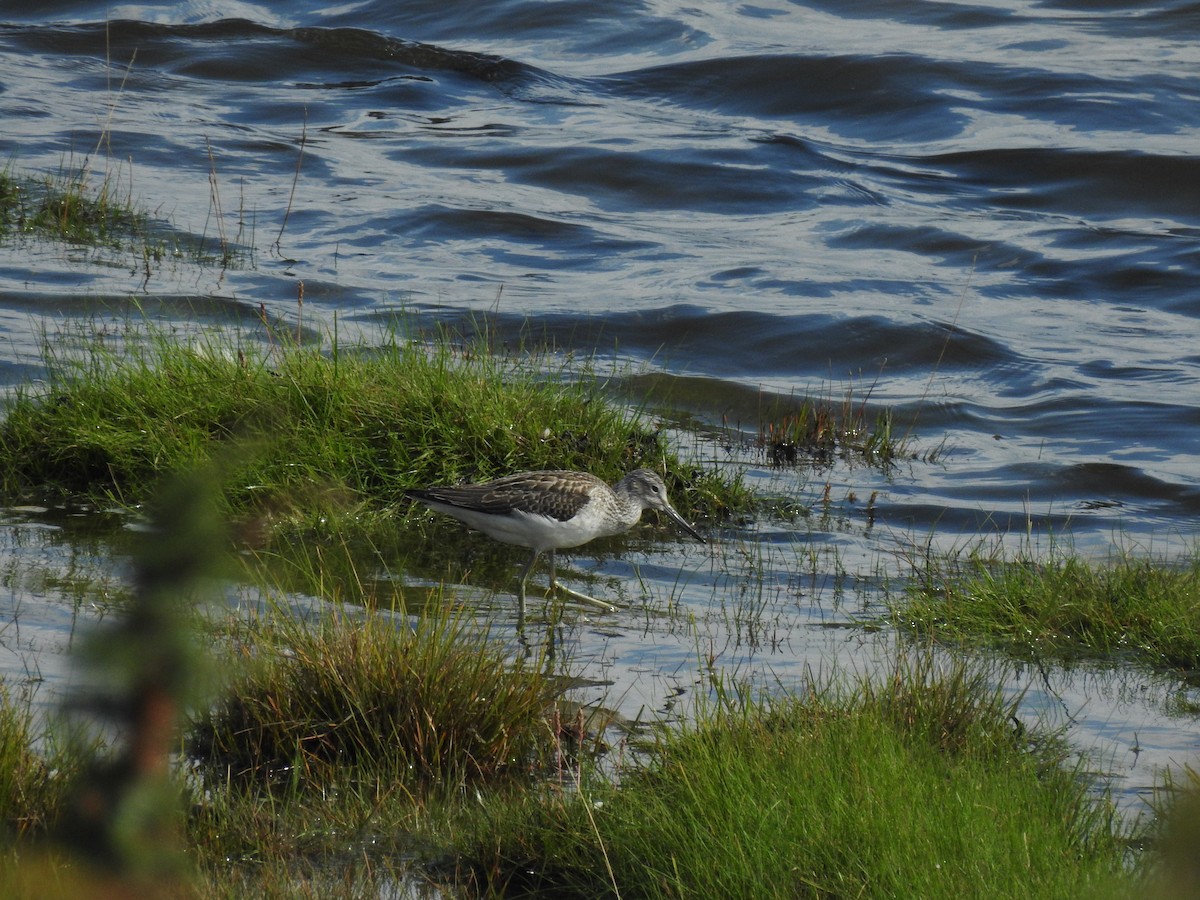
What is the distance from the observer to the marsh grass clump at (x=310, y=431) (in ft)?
28.3

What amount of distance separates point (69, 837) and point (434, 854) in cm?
383

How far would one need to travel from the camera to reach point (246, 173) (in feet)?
65.8

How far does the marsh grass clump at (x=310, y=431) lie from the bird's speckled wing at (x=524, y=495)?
2.40ft

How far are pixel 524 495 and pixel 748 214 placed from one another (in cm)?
1282

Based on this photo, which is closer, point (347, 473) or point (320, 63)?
point (347, 473)

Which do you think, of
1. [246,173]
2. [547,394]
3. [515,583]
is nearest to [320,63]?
[246,173]

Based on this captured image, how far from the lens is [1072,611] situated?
7.35m

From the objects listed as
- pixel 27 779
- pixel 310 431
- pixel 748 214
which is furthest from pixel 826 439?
pixel 748 214

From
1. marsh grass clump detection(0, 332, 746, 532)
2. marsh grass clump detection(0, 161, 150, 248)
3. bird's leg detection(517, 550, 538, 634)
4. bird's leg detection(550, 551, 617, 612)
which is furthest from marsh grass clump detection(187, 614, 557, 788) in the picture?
marsh grass clump detection(0, 161, 150, 248)

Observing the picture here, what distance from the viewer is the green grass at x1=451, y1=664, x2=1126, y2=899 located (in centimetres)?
414

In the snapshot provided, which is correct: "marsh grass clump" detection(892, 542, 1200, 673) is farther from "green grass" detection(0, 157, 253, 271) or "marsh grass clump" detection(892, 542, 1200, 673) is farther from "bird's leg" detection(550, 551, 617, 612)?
"green grass" detection(0, 157, 253, 271)

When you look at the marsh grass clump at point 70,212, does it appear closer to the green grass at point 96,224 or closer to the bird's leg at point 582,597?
the green grass at point 96,224

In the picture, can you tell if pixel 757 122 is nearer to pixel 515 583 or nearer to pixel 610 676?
pixel 515 583

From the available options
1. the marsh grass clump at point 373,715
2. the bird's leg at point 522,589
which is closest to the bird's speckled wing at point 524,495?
the bird's leg at point 522,589
